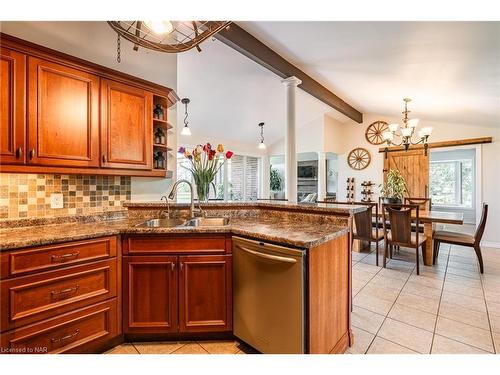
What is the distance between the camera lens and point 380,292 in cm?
269

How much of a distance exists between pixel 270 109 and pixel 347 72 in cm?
203

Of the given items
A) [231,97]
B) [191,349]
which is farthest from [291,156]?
[191,349]

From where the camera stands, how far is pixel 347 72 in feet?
11.6

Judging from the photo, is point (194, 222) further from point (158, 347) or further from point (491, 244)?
point (491, 244)

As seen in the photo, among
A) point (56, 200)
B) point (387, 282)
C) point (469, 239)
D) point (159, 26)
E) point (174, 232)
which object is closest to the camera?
point (159, 26)

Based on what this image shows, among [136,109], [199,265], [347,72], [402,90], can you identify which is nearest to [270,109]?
[347,72]

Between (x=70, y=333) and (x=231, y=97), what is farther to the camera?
(x=231, y=97)

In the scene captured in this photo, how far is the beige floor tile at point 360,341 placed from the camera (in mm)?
1732

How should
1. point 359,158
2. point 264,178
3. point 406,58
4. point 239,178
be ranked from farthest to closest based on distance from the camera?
point 264,178, point 239,178, point 359,158, point 406,58

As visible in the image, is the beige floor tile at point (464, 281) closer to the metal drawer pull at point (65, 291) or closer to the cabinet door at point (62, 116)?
the metal drawer pull at point (65, 291)

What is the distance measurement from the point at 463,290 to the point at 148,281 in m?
3.32

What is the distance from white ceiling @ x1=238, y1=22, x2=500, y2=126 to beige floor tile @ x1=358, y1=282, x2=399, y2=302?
2.53 metres

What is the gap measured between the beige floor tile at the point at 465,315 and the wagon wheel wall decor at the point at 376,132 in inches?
169
